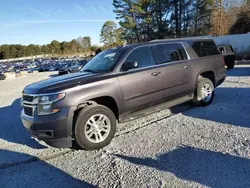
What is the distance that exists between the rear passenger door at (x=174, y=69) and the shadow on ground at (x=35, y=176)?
2595 millimetres

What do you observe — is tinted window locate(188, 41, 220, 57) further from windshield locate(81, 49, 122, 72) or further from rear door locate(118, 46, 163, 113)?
windshield locate(81, 49, 122, 72)

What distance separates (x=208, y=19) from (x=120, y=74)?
3415cm

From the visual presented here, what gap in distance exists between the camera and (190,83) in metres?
5.04

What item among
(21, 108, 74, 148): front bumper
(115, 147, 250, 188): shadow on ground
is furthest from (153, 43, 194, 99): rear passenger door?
(21, 108, 74, 148): front bumper

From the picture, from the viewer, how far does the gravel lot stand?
107 inches

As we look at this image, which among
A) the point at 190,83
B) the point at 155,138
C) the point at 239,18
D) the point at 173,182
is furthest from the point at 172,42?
the point at 239,18

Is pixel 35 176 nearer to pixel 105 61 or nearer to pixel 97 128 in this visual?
pixel 97 128

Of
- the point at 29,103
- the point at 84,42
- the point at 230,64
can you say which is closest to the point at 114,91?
the point at 29,103

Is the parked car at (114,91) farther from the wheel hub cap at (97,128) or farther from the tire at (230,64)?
the tire at (230,64)

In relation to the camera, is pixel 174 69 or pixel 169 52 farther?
pixel 169 52

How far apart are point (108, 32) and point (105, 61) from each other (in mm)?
→ 68155

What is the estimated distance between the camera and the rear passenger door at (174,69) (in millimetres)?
4570

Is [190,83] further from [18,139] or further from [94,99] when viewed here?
[18,139]

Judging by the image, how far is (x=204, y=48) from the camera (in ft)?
18.3
